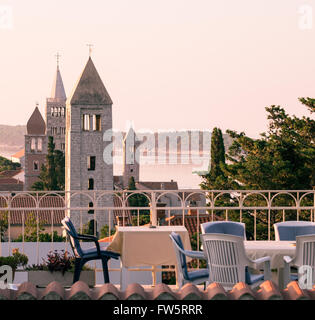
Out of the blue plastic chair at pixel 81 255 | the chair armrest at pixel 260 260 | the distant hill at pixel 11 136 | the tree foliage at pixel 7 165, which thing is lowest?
the blue plastic chair at pixel 81 255

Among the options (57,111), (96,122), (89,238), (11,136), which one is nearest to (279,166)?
(89,238)

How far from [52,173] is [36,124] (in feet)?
141

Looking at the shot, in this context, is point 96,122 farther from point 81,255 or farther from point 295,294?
point 295,294

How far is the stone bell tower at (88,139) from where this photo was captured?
80250 mm

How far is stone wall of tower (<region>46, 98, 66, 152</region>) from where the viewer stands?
14138 cm

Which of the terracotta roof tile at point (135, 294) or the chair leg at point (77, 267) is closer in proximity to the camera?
the terracotta roof tile at point (135, 294)

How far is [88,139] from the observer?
8469 centimetres

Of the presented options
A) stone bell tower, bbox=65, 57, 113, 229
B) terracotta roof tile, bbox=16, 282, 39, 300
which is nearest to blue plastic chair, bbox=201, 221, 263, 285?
terracotta roof tile, bbox=16, 282, 39, 300

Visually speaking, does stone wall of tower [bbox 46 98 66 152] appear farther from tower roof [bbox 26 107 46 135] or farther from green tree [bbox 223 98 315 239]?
green tree [bbox 223 98 315 239]

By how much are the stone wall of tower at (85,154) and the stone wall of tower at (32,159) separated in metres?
43.4

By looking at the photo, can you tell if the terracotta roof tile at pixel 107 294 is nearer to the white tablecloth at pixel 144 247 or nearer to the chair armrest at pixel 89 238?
the chair armrest at pixel 89 238

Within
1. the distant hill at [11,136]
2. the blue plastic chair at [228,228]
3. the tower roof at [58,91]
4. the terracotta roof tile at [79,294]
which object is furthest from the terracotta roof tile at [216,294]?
the tower roof at [58,91]
